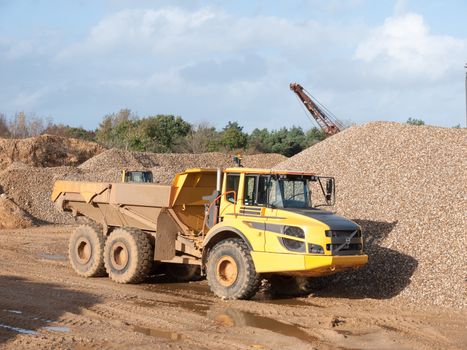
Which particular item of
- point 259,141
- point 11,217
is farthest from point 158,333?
point 259,141

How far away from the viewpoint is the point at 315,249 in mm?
10625

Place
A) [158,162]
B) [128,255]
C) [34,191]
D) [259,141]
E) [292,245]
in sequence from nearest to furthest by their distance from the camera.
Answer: [292,245], [128,255], [34,191], [158,162], [259,141]

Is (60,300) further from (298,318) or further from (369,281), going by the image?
(369,281)

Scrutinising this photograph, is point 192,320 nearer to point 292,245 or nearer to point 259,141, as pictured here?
point 292,245

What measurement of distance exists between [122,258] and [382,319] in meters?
5.25

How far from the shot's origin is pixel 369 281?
12.8 m

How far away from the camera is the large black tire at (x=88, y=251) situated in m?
13.6

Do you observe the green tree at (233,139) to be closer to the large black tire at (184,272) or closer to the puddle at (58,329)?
the large black tire at (184,272)

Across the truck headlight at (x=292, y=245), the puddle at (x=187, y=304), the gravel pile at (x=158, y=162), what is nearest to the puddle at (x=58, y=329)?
the puddle at (x=187, y=304)

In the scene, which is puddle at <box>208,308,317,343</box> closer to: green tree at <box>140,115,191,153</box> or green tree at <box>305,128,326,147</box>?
green tree at <box>305,128,326,147</box>

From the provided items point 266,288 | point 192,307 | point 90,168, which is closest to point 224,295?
point 192,307

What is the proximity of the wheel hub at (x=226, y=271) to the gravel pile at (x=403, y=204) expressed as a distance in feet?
6.88

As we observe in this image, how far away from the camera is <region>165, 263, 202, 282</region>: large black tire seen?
1406 cm

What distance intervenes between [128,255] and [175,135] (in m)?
42.6
